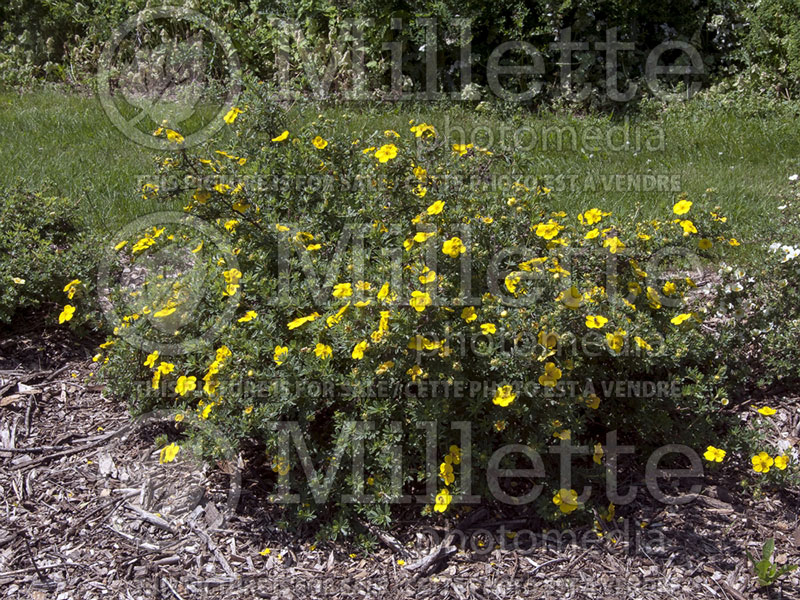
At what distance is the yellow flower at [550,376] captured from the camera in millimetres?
2520

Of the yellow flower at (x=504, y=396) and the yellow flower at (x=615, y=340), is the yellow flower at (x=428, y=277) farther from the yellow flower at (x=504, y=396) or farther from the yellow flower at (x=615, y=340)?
the yellow flower at (x=615, y=340)

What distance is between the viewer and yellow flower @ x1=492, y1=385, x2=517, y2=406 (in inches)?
97.7

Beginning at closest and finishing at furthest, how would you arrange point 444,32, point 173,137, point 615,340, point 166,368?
point 615,340, point 166,368, point 173,137, point 444,32

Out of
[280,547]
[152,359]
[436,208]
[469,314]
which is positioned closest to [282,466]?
[280,547]

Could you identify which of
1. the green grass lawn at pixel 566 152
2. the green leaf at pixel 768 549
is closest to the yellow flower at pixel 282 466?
the green leaf at pixel 768 549

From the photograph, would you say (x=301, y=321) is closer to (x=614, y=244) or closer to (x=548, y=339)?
(x=548, y=339)

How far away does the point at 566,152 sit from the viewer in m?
5.57

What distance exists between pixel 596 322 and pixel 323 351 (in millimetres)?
883

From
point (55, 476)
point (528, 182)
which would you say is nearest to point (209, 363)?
point (55, 476)

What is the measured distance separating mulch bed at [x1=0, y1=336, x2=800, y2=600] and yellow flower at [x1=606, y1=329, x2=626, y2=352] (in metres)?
0.63

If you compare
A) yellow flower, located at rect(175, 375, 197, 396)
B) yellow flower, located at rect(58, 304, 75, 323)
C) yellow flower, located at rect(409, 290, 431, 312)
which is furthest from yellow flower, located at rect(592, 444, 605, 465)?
yellow flower, located at rect(58, 304, 75, 323)

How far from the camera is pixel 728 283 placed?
3.13 metres

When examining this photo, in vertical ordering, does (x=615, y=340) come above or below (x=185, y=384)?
above

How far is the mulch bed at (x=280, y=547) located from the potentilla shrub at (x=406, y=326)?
15 cm
